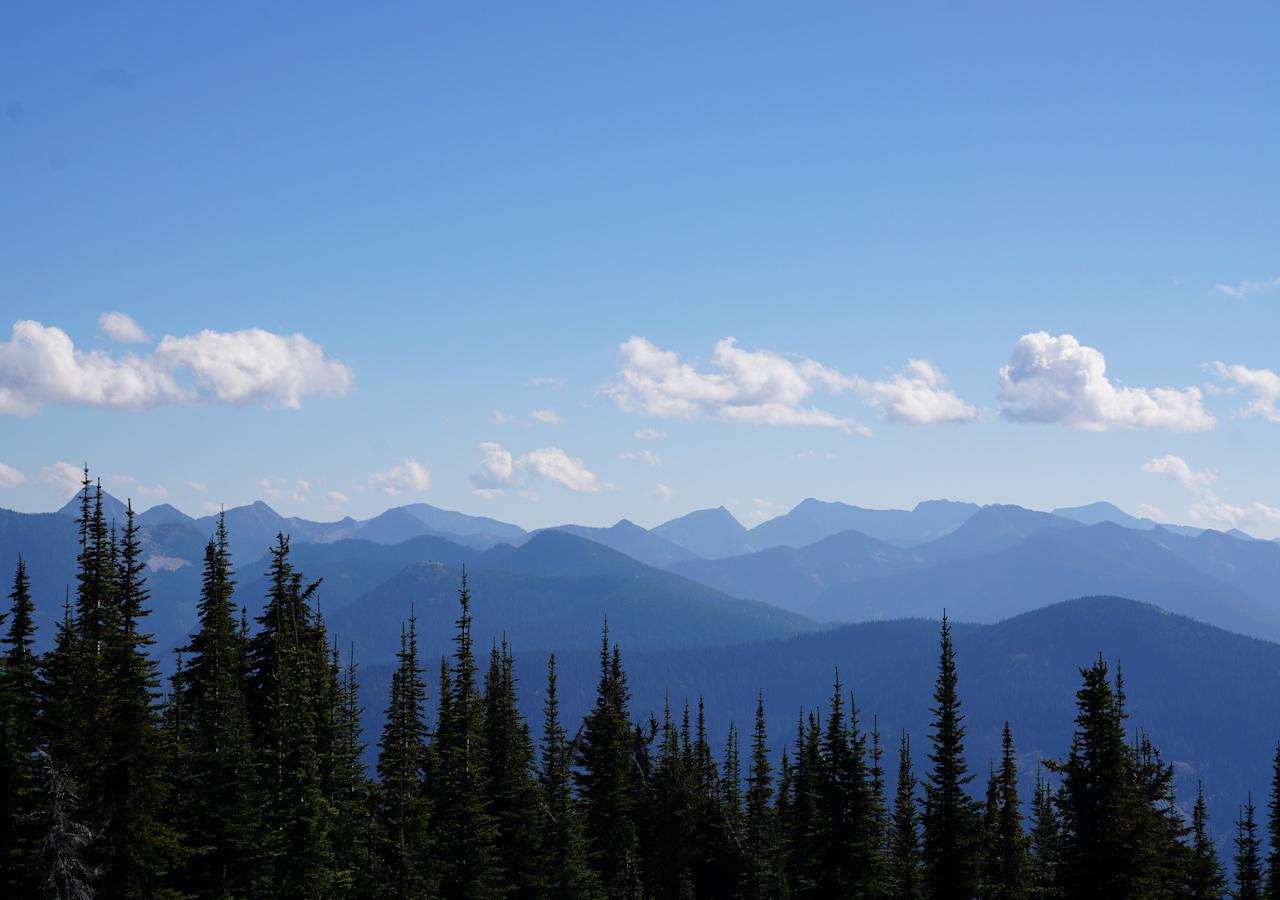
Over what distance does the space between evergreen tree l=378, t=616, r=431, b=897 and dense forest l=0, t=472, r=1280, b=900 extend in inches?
8.5

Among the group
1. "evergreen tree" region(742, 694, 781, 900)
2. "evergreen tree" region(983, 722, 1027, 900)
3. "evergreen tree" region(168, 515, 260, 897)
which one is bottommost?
"evergreen tree" region(742, 694, 781, 900)

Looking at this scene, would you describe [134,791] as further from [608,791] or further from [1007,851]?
[1007,851]

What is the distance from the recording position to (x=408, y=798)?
172 feet

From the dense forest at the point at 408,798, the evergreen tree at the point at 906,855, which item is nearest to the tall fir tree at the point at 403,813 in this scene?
the dense forest at the point at 408,798

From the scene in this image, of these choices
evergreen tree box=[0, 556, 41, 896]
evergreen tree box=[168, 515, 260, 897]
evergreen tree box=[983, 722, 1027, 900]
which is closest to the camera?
evergreen tree box=[0, 556, 41, 896]

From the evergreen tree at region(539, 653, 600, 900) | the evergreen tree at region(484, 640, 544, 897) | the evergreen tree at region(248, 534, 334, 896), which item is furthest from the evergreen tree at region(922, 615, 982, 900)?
the evergreen tree at region(248, 534, 334, 896)

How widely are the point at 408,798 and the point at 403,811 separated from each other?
650 mm

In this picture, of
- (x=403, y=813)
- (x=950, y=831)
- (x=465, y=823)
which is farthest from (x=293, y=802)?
(x=950, y=831)

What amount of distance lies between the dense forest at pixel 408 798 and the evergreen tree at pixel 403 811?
22cm

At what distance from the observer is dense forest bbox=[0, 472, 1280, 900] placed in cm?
4125

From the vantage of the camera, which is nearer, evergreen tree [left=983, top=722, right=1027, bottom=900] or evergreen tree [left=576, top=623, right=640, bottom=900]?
evergreen tree [left=983, top=722, right=1027, bottom=900]

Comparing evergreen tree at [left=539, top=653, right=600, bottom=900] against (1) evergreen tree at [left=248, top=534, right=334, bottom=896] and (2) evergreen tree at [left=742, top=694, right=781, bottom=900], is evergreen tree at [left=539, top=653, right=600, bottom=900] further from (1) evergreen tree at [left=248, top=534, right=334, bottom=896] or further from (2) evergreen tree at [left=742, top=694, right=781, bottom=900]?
(1) evergreen tree at [left=248, top=534, right=334, bottom=896]

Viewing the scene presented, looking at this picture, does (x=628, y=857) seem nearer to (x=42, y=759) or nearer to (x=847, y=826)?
(x=847, y=826)

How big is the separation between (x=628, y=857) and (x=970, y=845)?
68.3 ft
